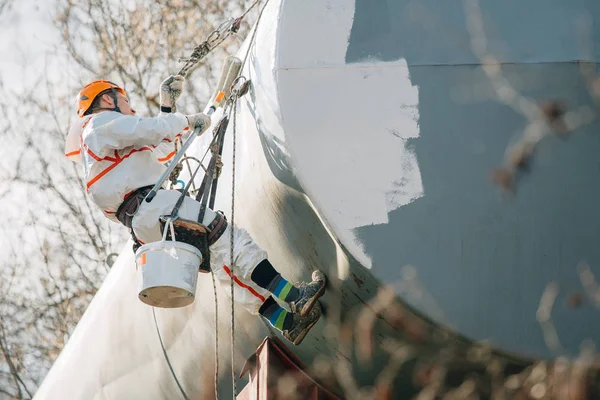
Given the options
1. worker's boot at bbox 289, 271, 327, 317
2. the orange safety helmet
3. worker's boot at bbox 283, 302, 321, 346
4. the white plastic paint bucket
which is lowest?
worker's boot at bbox 283, 302, 321, 346

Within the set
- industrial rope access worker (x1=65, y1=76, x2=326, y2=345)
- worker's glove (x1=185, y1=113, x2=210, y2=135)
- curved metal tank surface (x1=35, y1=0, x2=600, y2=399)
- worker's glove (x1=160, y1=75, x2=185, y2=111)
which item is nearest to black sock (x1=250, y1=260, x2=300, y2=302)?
industrial rope access worker (x1=65, y1=76, x2=326, y2=345)

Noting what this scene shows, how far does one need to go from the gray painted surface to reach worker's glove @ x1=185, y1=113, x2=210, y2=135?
1111 mm

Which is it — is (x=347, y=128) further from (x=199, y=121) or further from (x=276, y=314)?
(x=199, y=121)

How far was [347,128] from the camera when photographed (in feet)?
11.7

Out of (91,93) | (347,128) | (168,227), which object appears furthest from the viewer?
(91,93)

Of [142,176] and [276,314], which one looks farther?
[142,176]

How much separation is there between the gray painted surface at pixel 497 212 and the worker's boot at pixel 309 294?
325 millimetres

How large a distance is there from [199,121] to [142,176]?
310 millimetres

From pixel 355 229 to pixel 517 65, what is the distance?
706 mm

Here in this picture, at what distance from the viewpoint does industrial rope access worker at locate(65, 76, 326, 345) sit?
3.88 m

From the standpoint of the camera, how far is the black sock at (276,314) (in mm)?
3893

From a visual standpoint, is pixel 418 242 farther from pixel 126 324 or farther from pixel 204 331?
pixel 126 324

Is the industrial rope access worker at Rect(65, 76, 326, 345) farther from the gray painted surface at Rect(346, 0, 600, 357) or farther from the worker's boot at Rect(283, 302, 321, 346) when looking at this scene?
the gray painted surface at Rect(346, 0, 600, 357)

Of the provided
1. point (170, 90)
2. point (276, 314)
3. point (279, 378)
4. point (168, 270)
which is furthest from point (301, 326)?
point (170, 90)
